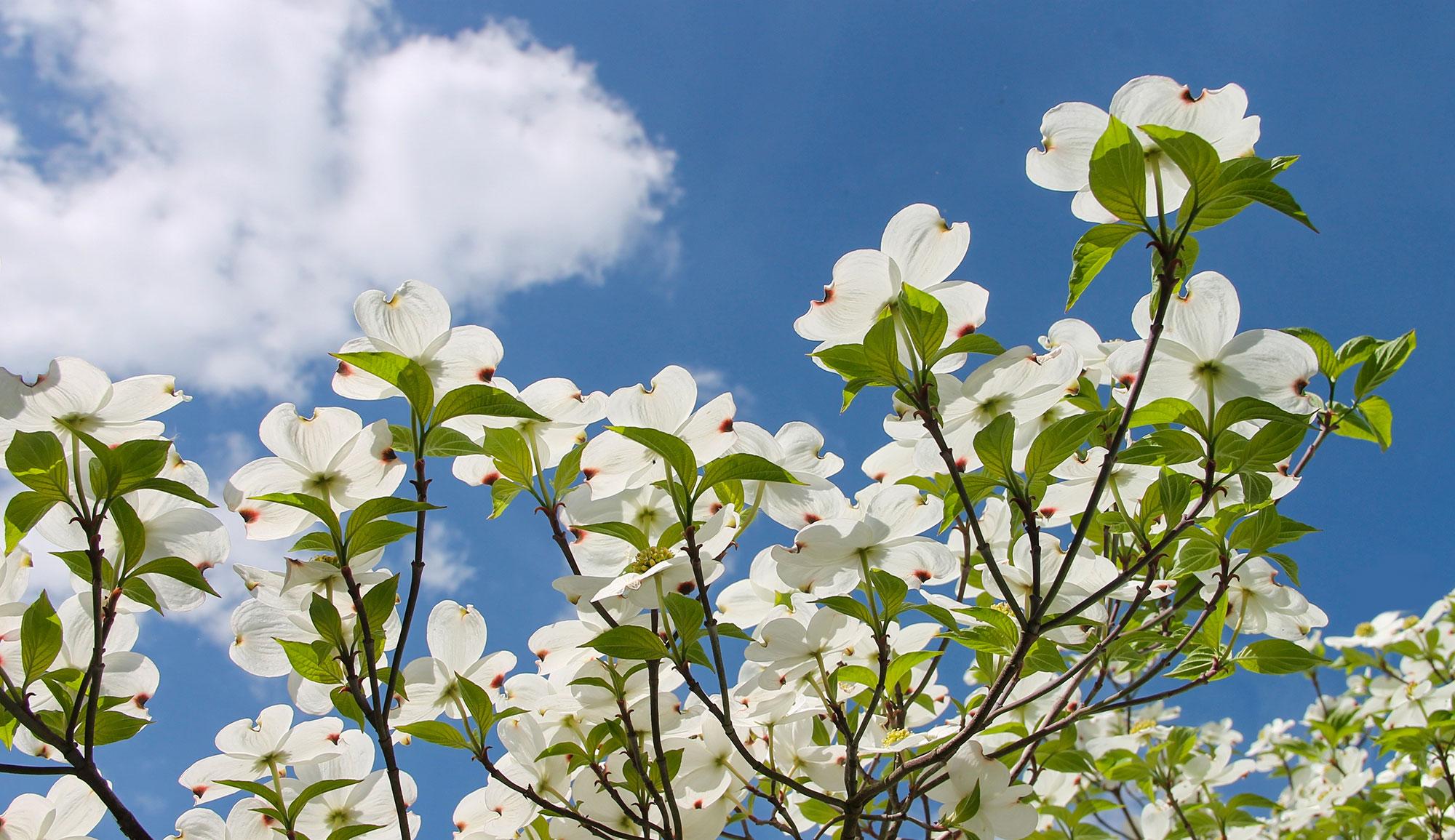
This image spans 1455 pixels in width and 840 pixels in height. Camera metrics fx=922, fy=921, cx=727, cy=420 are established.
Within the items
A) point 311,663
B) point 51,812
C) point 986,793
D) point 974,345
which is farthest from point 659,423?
point 51,812

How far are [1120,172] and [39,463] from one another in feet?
2.86

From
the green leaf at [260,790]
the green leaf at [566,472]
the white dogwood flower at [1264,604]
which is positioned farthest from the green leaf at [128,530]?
the white dogwood flower at [1264,604]

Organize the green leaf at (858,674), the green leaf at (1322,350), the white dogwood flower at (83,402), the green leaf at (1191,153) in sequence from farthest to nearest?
the green leaf at (858,674) < the green leaf at (1322,350) < the white dogwood flower at (83,402) < the green leaf at (1191,153)

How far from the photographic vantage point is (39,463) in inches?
28.8

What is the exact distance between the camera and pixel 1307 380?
2.67 feet

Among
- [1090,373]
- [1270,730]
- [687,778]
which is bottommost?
[687,778]

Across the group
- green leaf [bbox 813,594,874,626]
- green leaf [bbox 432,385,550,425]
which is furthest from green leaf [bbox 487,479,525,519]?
green leaf [bbox 813,594,874,626]

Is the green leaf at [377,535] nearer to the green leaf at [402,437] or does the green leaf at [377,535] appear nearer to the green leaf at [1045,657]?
the green leaf at [402,437]

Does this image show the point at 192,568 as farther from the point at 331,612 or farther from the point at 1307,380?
the point at 1307,380

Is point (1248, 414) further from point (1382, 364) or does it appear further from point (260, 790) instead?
point (260, 790)

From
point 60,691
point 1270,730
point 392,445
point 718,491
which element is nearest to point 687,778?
point 718,491

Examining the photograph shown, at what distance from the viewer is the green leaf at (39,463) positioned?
2.38 ft

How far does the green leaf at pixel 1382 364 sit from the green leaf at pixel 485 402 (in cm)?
76

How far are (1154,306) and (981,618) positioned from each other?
318 millimetres
